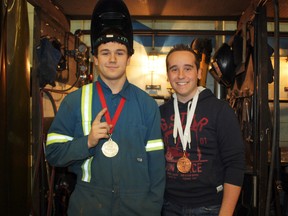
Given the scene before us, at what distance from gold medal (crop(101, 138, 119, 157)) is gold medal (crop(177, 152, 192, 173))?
36 centimetres

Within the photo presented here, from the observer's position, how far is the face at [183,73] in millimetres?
1587

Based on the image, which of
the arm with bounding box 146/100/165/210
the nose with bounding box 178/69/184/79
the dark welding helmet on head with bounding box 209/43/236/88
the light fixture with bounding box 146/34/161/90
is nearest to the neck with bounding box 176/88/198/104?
the nose with bounding box 178/69/184/79

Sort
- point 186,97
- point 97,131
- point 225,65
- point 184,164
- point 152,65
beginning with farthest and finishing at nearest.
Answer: point 152,65 < point 225,65 < point 186,97 < point 184,164 < point 97,131

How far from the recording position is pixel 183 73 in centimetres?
158

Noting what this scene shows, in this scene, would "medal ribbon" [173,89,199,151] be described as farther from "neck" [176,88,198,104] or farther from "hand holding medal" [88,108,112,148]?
"hand holding medal" [88,108,112,148]

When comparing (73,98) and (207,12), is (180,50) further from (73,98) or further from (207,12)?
(207,12)

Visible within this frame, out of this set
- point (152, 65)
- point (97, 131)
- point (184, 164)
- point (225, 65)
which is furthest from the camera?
point (152, 65)

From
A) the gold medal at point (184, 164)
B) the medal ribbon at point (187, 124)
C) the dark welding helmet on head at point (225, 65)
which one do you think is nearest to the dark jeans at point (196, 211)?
the gold medal at point (184, 164)

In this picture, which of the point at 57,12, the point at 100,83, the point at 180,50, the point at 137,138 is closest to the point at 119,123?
Answer: the point at 137,138

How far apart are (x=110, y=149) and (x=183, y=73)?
1.93 ft

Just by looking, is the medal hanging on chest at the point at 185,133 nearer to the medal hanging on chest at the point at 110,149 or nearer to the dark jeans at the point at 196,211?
the dark jeans at the point at 196,211

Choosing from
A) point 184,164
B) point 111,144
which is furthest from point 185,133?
point 111,144

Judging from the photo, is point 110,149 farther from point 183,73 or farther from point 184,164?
point 183,73

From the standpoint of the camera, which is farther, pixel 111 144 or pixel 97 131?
pixel 111 144
